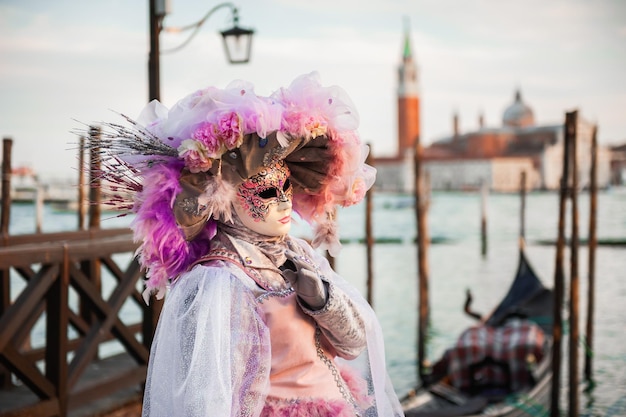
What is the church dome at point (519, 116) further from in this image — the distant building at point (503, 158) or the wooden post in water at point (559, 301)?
the wooden post in water at point (559, 301)

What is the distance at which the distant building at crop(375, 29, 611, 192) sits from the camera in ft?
233

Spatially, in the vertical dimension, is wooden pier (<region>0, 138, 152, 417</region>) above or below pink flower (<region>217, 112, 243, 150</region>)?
below

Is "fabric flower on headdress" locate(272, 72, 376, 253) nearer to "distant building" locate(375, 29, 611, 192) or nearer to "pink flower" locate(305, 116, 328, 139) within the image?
"pink flower" locate(305, 116, 328, 139)

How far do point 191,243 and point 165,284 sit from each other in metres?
0.11

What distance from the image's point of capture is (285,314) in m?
1.73

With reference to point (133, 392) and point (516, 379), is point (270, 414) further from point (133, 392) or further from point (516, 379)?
point (516, 379)

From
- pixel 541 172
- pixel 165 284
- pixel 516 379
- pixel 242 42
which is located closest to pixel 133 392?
pixel 242 42

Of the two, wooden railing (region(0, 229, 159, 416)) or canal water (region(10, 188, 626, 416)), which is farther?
canal water (region(10, 188, 626, 416))

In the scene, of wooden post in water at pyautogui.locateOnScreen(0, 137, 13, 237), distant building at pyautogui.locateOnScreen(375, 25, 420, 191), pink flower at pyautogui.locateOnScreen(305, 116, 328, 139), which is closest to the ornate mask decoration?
pink flower at pyautogui.locateOnScreen(305, 116, 328, 139)

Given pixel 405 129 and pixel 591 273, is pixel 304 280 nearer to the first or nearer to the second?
pixel 591 273

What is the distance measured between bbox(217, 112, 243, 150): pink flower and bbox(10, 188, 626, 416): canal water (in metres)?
0.32

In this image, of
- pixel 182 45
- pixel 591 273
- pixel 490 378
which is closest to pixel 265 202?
pixel 182 45

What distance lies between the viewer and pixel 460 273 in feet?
77.3

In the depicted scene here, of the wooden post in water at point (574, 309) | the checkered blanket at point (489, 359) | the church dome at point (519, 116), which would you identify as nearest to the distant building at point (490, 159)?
the church dome at point (519, 116)
